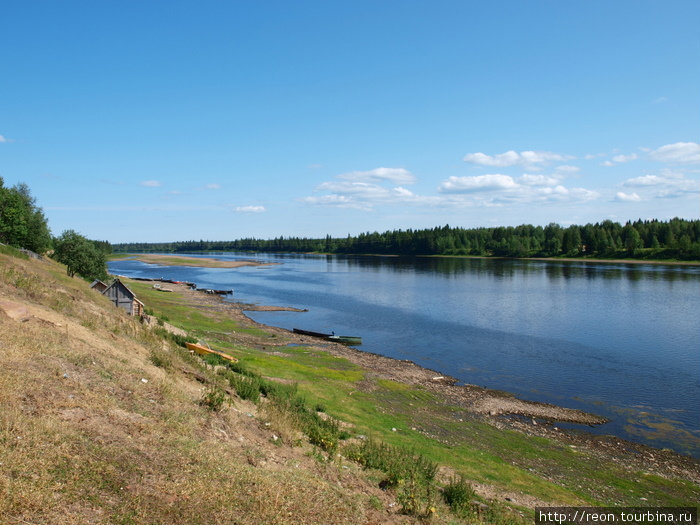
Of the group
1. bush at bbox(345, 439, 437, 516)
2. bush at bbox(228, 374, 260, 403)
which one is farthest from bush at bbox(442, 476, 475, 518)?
bush at bbox(228, 374, 260, 403)

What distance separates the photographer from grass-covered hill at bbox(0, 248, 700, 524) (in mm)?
8961

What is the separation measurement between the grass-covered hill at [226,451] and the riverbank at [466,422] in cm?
15

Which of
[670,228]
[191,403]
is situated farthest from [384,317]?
[670,228]

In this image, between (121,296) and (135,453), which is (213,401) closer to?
(135,453)

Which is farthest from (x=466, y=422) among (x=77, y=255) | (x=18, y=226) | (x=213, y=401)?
(x=18, y=226)

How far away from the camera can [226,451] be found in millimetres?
12008

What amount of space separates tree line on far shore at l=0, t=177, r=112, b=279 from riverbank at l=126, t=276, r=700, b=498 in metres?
22.7

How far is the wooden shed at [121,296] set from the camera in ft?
109

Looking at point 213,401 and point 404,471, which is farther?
point 213,401

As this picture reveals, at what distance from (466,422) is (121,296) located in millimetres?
27328

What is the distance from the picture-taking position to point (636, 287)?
85312 millimetres

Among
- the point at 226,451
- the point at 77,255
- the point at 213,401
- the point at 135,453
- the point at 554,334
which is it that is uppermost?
the point at 77,255

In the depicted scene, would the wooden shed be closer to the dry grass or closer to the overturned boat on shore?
the dry grass

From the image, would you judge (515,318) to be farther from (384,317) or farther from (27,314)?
(27,314)
